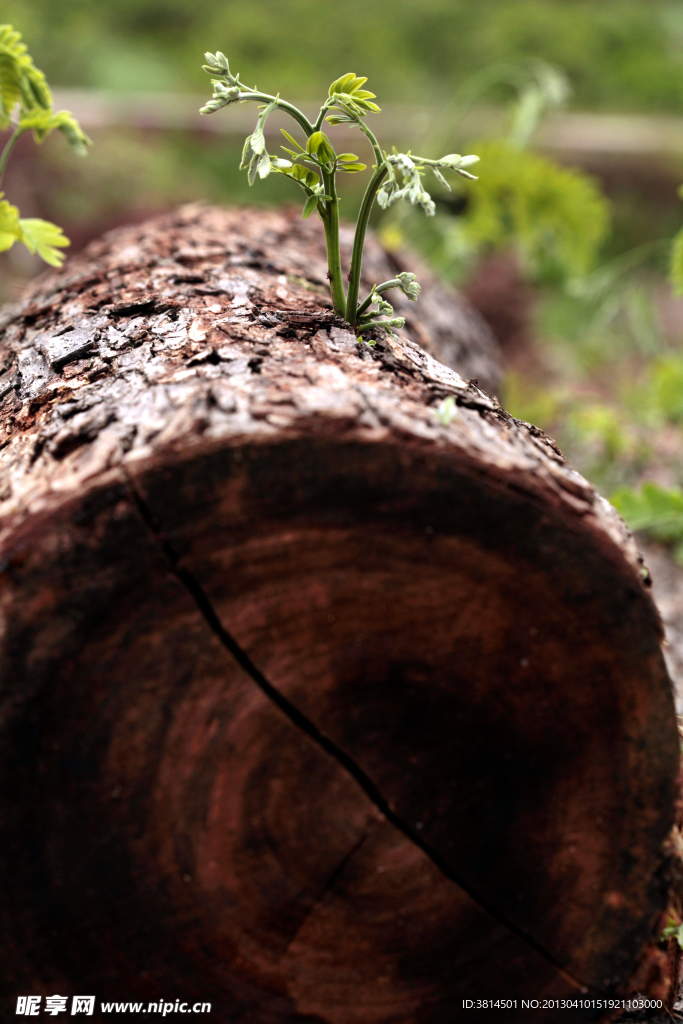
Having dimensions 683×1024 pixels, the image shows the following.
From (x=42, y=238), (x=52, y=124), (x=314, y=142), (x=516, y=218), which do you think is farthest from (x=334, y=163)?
(x=516, y=218)

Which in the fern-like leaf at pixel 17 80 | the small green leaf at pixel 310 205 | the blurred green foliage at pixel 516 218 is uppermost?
the blurred green foliage at pixel 516 218

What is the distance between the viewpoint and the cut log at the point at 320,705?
1199 mm

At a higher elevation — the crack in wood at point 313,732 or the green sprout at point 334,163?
the green sprout at point 334,163

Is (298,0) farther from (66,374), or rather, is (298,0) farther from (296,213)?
(66,374)

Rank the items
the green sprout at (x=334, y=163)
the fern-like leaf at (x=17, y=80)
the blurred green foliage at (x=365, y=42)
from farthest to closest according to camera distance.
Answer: the blurred green foliage at (x=365, y=42) → the fern-like leaf at (x=17, y=80) → the green sprout at (x=334, y=163)

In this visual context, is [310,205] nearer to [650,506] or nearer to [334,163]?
[334,163]

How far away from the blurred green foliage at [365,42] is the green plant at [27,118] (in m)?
7.59

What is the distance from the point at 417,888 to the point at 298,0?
41.9 feet

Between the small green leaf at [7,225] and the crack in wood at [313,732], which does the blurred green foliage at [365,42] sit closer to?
the small green leaf at [7,225]

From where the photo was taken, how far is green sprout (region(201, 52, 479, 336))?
4.40ft

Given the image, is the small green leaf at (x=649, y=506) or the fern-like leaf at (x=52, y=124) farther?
the small green leaf at (x=649, y=506)

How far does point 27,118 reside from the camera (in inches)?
76.6

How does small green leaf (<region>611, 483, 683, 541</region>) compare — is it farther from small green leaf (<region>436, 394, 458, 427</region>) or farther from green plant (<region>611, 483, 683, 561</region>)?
small green leaf (<region>436, 394, 458, 427</region>)

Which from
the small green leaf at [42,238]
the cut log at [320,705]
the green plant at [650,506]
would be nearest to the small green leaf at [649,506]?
the green plant at [650,506]
